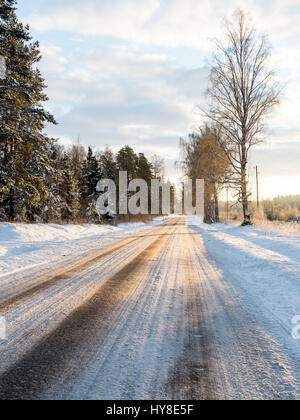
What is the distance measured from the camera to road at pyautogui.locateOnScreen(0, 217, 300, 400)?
1916mm

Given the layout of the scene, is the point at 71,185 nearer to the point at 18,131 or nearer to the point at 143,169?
the point at 18,131

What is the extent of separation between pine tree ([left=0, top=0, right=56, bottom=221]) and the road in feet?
32.8

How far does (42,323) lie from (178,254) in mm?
5851

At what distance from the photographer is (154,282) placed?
503cm

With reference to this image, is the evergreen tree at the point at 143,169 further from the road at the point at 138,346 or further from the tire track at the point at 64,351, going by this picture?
the tire track at the point at 64,351

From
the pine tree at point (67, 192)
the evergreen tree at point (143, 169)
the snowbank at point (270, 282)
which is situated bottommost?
the snowbank at point (270, 282)

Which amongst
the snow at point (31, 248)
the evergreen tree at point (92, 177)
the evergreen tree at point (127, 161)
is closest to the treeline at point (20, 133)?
the snow at point (31, 248)

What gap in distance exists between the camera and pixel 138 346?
254 cm

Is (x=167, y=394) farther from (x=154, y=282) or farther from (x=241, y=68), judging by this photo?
(x=241, y=68)

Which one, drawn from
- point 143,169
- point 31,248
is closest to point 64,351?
point 31,248

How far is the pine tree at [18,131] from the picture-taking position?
11.8 meters

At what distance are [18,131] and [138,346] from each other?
1267 centimetres

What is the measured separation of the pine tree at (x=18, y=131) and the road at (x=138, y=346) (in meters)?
9.99

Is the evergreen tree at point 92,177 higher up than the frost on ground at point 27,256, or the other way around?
the evergreen tree at point 92,177
